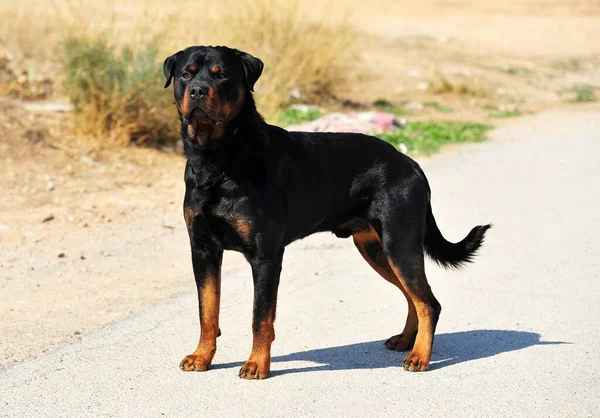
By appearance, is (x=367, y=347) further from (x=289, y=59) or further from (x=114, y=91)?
(x=289, y=59)

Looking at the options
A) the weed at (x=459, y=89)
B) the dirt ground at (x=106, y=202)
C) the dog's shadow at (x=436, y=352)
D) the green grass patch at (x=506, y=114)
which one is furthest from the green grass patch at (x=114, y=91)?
the weed at (x=459, y=89)

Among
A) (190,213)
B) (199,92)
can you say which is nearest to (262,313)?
(190,213)

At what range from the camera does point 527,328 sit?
19.4 ft

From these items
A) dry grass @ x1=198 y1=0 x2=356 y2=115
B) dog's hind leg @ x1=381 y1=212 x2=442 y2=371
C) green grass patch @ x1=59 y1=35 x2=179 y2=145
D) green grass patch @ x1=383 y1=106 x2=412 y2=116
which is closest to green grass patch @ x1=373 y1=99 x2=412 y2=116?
green grass patch @ x1=383 y1=106 x2=412 y2=116

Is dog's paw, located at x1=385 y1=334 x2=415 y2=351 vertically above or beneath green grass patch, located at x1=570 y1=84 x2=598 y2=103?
above

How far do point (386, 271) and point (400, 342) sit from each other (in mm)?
429

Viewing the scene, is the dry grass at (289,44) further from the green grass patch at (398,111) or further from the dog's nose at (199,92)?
the dog's nose at (199,92)

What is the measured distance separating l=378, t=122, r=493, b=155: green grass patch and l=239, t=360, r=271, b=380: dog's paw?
744 cm

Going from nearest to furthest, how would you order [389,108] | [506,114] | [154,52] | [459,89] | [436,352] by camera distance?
[436,352]
[154,52]
[506,114]
[389,108]
[459,89]

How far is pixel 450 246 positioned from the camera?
5664mm

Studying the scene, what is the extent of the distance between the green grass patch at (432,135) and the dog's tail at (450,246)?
6.41 metres

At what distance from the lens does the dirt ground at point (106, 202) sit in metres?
6.59

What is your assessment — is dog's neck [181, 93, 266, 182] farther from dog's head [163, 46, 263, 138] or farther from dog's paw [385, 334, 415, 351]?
dog's paw [385, 334, 415, 351]

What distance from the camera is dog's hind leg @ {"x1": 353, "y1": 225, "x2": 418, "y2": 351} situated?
549 cm
